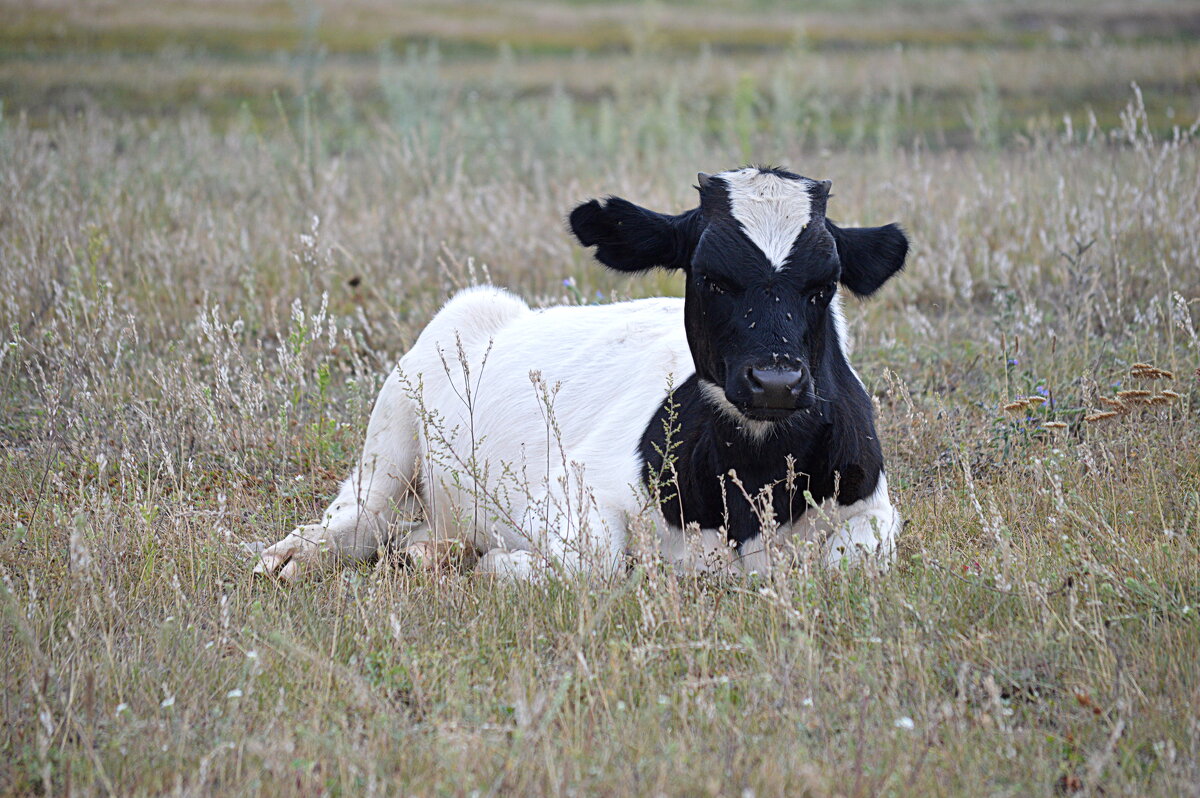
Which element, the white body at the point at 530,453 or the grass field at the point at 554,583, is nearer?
the grass field at the point at 554,583

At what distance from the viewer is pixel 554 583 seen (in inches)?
158

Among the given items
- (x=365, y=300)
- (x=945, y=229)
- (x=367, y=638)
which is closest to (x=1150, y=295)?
(x=945, y=229)

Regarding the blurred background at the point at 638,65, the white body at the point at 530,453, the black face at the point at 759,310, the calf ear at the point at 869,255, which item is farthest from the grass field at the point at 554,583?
the calf ear at the point at 869,255

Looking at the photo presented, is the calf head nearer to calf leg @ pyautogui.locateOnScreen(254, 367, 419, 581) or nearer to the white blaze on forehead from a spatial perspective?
the white blaze on forehead

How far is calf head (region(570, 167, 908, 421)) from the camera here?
3.97 metres

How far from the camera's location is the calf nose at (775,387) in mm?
3842

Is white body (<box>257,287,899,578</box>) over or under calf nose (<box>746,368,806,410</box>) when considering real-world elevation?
under

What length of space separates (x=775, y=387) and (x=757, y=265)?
0.59 meters

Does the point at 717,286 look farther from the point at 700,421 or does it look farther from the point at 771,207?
the point at 700,421

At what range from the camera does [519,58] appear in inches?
1448

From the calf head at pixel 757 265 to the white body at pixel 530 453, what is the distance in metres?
0.31

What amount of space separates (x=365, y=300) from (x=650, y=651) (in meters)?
5.26

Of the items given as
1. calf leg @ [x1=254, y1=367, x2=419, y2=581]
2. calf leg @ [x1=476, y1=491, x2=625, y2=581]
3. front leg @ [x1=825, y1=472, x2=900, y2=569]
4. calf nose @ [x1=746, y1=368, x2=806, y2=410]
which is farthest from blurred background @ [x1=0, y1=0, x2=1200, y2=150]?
calf nose @ [x1=746, y1=368, x2=806, y2=410]

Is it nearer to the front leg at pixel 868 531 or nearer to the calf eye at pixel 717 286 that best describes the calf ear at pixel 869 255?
the calf eye at pixel 717 286
